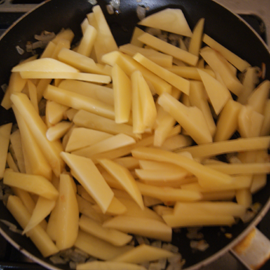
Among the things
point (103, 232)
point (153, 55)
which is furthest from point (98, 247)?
point (153, 55)

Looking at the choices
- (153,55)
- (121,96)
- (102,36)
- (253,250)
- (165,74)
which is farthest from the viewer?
(102,36)

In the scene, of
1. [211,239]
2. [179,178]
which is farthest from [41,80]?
[211,239]

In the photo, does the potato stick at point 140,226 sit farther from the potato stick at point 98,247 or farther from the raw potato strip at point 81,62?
the raw potato strip at point 81,62

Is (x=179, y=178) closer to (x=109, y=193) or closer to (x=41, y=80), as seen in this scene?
(x=109, y=193)

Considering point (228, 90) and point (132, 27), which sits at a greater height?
point (132, 27)

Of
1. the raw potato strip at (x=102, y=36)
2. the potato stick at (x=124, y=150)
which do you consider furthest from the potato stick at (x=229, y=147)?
the raw potato strip at (x=102, y=36)

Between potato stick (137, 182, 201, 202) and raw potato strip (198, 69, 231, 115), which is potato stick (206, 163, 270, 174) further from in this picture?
raw potato strip (198, 69, 231, 115)

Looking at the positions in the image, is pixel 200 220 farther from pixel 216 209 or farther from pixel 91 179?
pixel 91 179
